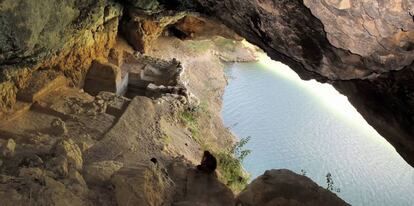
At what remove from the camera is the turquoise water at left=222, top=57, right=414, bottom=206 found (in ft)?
29.5

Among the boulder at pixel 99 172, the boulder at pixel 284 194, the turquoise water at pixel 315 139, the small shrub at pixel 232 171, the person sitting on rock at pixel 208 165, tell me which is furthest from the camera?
the turquoise water at pixel 315 139

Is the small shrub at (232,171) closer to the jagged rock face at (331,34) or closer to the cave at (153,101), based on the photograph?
the cave at (153,101)

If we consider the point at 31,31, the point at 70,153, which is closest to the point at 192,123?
the point at 70,153

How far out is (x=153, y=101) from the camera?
7582 millimetres

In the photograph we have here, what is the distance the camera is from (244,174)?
25.4ft

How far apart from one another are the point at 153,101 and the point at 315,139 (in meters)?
4.95

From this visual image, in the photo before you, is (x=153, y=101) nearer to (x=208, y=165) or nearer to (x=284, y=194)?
(x=208, y=165)

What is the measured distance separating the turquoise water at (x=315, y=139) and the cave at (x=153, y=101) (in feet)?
7.71

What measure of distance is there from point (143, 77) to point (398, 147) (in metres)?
5.83

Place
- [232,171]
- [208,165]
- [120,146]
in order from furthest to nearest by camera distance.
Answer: [232,171] < [120,146] < [208,165]

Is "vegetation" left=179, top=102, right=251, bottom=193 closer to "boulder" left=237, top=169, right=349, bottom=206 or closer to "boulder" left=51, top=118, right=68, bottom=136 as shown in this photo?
"boulder" left=237, top=169, right=349, bottom=206

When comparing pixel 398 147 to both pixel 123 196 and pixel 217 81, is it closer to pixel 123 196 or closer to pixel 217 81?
pixel 123 196

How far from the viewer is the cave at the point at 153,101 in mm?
3457

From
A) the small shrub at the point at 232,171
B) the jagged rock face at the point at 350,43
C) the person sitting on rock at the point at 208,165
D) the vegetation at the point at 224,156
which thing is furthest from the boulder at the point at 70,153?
the small shrub at the point at 232,171
